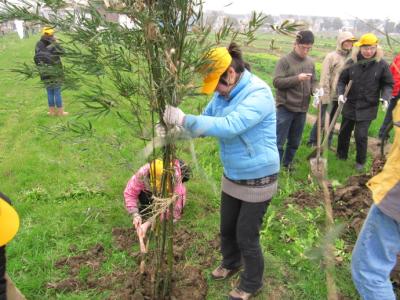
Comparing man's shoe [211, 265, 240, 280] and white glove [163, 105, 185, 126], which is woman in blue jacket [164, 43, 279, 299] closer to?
white glove [163, 105, 185, 126]

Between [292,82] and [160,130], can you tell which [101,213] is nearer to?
[160,130]

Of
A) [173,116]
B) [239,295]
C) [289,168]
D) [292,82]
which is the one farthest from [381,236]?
[289,168]

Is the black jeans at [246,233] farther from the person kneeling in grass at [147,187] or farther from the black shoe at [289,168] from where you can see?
the black shoe at [289,168]

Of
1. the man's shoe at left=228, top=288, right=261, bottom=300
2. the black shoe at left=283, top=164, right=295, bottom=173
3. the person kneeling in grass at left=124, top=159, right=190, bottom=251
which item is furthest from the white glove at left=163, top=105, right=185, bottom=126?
the black shoe at left=283, top=164, right=295, bottom=173

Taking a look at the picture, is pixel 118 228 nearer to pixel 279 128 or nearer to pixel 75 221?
pixel 75 221

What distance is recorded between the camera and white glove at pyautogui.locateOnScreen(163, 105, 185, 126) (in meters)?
1.87

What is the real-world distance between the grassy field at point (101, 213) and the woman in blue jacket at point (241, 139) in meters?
0.20

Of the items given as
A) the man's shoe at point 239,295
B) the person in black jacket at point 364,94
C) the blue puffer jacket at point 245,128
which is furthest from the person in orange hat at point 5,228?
the person in black jacket at point 364,94

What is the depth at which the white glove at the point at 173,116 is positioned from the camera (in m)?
1.87

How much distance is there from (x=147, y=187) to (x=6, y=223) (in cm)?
83

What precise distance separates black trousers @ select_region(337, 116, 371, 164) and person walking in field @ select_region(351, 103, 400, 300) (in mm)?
3262

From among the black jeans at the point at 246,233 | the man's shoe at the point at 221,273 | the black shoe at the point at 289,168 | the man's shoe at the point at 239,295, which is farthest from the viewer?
the black shoe at the point at 289,168

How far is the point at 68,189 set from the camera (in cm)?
453

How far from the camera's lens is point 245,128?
7.00ft
